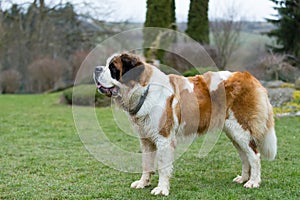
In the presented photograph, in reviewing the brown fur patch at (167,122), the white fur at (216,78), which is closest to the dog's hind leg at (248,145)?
the white fur at (216,78)

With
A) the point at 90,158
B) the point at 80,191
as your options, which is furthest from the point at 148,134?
the point at 90,158

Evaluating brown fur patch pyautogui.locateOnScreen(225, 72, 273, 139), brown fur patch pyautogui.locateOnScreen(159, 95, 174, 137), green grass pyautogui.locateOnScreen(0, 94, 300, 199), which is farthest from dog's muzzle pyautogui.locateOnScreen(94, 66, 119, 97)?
brown fur patch pyautogui.locateOnScreen(225, 72, 273, 139)

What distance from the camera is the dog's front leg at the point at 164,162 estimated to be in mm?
4848

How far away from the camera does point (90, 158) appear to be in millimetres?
7070

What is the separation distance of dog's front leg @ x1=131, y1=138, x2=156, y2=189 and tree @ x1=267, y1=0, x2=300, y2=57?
64.2 feet

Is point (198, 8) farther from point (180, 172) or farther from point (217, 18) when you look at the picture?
point (180, 172)

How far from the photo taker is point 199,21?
22.0 meters

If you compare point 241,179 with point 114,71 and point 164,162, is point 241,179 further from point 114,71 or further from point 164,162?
point 114,71

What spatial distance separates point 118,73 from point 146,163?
1210 millimetres

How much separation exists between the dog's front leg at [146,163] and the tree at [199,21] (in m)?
17.1

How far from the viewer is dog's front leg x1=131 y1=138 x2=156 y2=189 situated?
5152 millimetres

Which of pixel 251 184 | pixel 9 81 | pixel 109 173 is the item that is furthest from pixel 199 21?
pixel 251 184

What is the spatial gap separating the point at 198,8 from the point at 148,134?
1802 cm

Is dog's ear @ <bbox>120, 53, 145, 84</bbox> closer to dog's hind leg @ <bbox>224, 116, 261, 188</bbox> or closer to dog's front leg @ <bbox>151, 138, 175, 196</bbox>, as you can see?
dog's front leg @ <bbox>151, 138, 175, 196</bbox>
